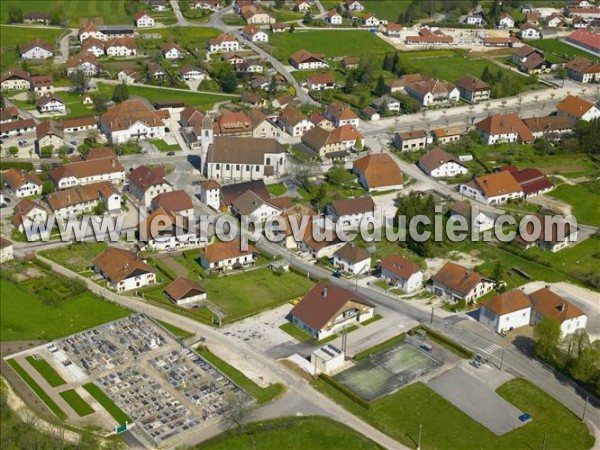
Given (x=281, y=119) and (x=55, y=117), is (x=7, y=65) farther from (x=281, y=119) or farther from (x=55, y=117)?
(x=281, y=119)

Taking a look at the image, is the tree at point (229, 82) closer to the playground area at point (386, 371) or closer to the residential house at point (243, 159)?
the residential house at point (243, 159)

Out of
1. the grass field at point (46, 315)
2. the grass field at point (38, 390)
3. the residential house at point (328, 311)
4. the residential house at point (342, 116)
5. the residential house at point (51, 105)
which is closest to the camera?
the grass field at point (38, 390)

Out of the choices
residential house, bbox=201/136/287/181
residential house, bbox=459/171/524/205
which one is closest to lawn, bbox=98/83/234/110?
residential house, bbox=201/136/287/181

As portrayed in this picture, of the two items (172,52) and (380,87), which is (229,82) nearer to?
(172,52)

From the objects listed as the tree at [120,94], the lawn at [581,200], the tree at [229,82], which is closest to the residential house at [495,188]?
the lawn at [581,200]

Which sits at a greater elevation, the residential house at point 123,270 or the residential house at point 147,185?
the residential house at point 147,185

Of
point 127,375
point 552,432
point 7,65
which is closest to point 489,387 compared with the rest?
point 552,432

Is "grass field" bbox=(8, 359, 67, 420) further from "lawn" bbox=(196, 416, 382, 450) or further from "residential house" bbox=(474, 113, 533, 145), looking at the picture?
"residential house" bbox=(474, 113, 533, 145)
